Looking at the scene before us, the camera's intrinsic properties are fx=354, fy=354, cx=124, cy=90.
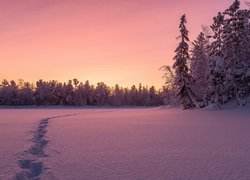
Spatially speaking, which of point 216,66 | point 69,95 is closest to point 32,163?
point 216,66

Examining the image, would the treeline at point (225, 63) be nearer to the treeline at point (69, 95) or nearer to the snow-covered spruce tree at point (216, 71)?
the snow-covered spruce tree at point (216, 71)

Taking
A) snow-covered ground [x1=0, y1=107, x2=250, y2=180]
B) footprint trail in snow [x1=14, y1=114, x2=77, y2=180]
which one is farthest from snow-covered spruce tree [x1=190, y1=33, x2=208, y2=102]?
footprint trail in snow [x1=14, y1=114, x2=77, y2=180]

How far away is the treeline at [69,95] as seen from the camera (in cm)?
13350

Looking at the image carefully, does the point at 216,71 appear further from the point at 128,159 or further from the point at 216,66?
the point at 128,159

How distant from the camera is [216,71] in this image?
148 ft

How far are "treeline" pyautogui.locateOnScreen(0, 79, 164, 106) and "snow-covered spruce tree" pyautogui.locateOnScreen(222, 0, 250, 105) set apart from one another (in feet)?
311

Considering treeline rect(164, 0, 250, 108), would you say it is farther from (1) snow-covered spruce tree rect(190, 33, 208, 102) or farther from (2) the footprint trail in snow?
(2) the footprint trail in snow

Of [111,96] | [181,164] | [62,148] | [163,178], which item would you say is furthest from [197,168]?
[111,96]

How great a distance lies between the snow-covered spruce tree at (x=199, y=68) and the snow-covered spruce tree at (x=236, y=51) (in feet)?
31.4

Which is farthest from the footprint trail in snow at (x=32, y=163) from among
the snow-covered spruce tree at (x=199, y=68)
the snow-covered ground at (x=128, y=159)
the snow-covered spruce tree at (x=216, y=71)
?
the snow-covered spruce tree at (x=199, y=68)

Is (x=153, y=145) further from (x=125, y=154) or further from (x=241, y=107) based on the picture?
(x=241, y=107)

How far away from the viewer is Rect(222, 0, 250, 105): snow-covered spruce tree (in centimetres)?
4462

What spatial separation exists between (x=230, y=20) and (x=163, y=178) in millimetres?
42120

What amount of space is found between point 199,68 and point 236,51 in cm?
1130
